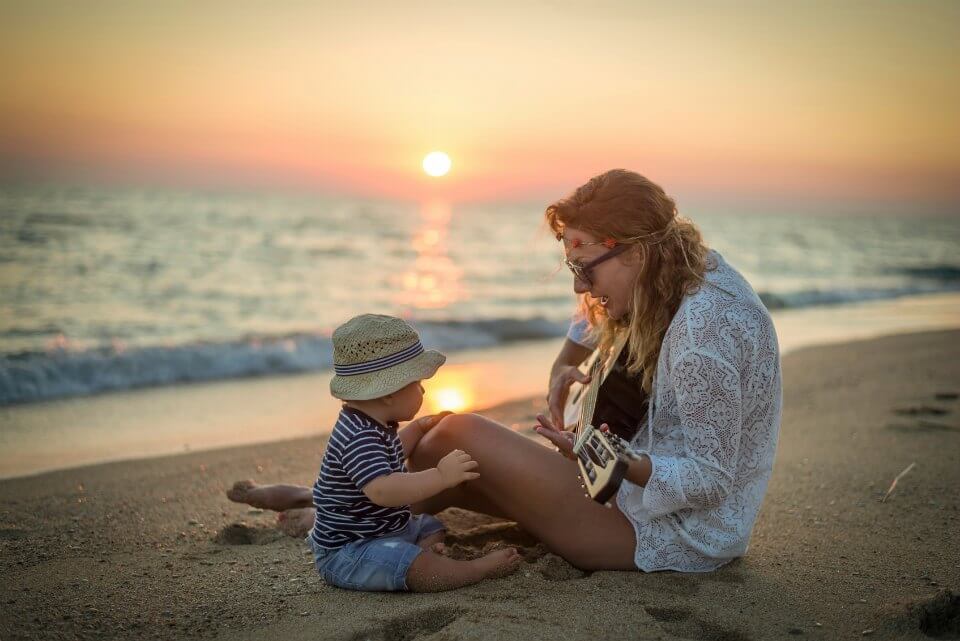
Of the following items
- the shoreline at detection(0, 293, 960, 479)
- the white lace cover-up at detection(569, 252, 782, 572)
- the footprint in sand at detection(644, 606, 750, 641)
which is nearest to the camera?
the footprint in sand at detection(644, 606, 750, 641)

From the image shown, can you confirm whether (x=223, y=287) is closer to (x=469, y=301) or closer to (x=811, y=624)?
(x=469, y=301)

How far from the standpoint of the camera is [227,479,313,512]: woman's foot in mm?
4117

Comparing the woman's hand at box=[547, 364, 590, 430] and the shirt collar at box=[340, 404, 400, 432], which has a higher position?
the shirt collar at box=[340, 404, 400, 432]

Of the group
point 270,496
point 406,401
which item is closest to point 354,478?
point 406,401

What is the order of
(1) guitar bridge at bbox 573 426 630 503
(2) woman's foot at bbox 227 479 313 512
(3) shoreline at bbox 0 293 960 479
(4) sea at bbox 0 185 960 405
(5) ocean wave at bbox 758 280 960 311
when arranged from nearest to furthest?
(1) guitar bridge at bbox 573 426 630 503
(2) woman's foot at bbox 227 479 313 512
(3) shoreline at bbox 0 293 960 479
(4) sea at bbox 0 185 960 405
(5) ocean wave at bbox 758 280 960 311

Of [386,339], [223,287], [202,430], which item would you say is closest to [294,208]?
[223,287]

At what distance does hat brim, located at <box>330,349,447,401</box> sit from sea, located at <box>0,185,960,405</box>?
1.16 m

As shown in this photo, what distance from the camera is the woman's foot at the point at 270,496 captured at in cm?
412

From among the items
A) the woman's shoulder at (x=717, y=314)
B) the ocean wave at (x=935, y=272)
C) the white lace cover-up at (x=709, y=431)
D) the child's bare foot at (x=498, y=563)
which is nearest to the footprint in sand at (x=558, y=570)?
the child's bare foot at (x=498, y=563)

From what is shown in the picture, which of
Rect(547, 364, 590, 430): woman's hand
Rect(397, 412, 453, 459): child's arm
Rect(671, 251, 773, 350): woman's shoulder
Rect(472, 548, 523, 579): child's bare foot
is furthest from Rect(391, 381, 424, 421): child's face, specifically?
Rect(671, 251, 773, 350): woman's shoulder

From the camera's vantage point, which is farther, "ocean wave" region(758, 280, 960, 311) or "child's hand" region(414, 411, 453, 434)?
"ocean wave" region(758, 280, 960, 311)

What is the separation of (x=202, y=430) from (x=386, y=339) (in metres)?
3.81

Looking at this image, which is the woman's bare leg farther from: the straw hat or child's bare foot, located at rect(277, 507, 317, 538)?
child's bare foot, located at rect(277, 507, 317, 538)

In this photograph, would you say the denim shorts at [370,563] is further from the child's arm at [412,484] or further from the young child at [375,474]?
the child's arm at [412,484]
